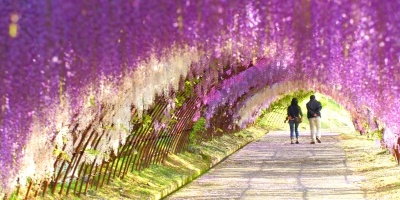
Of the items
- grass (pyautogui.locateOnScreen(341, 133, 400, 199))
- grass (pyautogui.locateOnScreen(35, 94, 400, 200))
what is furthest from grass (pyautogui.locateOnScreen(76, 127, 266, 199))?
grass (pyautogui.locateOnScreen(341, 133, 400, 199))

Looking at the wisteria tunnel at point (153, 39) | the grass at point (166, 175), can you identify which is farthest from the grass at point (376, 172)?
the wisteria tunnel at point (153, 39)

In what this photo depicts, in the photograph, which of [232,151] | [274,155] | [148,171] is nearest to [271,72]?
[274,155]

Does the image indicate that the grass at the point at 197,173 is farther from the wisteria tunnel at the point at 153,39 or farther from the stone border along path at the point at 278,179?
the wisteria tunnel at the point at 153,39

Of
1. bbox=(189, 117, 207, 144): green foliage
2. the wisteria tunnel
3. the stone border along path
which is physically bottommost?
the stone border along path

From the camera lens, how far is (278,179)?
546 inches

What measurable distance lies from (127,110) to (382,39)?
682cm

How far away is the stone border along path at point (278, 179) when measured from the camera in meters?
11.5

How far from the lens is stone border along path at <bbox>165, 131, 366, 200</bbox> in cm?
1152

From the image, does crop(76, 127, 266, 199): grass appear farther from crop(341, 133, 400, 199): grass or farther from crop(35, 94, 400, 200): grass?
crop(341, 133, 400, 199): grass

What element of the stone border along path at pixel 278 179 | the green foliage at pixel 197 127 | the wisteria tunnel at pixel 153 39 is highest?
the green foliage at pixel 197 127

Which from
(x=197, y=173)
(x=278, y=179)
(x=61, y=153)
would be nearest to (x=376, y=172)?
(x=278, y=179)

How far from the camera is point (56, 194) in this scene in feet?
32.4

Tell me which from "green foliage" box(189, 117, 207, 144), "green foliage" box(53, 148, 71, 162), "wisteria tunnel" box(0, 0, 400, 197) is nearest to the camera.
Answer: "wisteria tunnel" box(0, 0, 400, 197)

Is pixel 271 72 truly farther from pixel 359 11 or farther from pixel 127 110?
pixel 359 11
